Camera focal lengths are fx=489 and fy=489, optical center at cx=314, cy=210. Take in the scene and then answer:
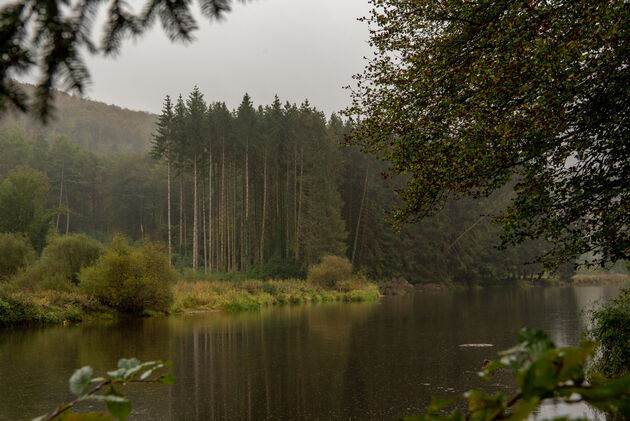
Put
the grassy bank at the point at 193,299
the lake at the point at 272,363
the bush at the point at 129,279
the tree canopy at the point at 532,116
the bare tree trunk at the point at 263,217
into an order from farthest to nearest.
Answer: the bare tree trunk at the point at 263,217, the bush at the point at 129,279, the grassy bank at the point at 193,299, the lake at the point at 272,363, the tree canopy at the point at 532,116

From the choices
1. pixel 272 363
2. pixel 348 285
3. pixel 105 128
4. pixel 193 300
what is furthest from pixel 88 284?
pixel 105 128

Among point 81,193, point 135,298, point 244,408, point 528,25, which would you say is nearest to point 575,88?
point 528,25

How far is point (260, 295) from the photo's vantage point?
107 ft

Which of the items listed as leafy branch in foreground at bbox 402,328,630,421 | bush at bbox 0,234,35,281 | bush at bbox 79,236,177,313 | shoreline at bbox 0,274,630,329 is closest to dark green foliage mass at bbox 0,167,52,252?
bush at bbox 0,234,35,281

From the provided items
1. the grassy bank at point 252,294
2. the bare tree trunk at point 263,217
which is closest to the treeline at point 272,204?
the bare tree trunk at point 263,217

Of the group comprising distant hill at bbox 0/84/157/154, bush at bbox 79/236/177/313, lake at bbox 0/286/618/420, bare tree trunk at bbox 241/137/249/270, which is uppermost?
distant hill at bbox 0/84/157/154

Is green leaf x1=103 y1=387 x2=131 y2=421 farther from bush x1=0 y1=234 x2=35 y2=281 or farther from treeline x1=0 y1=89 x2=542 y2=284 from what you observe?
treeline x1=0 y1=89 x2=542 y2=284

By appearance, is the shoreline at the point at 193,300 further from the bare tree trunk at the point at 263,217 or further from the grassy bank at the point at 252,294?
the bare tree trunk at the point at 263,217

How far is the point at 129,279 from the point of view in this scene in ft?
71.5

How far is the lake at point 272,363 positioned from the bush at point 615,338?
132cm

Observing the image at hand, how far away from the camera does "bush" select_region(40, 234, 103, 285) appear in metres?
23.3

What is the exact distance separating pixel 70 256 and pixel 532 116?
23108 millimetres

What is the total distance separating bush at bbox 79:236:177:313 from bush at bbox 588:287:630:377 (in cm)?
1829

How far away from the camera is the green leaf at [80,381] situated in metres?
1.25
